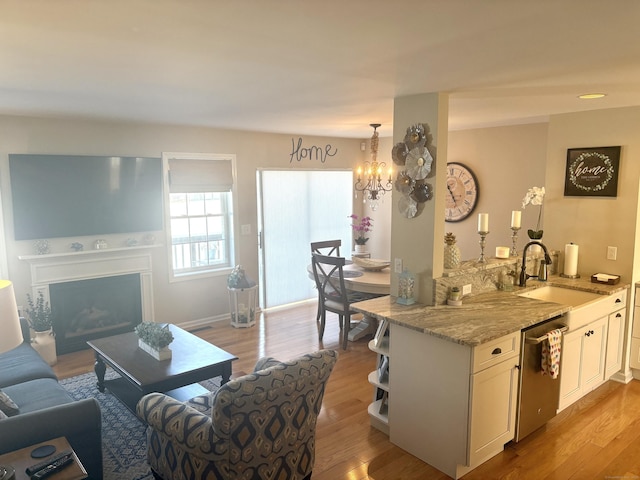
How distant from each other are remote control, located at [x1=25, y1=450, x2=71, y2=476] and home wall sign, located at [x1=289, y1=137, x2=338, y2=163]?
16.0 ft

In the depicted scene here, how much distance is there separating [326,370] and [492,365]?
1064mm

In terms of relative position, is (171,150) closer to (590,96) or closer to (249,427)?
(249,427)

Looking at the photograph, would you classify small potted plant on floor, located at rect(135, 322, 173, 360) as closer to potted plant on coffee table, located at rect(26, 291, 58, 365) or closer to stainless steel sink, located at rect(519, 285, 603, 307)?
potted plant on coffee table, located at rect(26, 291, 58, 365)

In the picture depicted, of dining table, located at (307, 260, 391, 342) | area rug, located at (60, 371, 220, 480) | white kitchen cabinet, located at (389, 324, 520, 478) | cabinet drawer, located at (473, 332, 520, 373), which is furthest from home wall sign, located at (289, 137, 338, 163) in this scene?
cabinet drawer, located at (473, 332, 520, 373)

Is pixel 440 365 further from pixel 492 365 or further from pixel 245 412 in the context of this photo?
pixel 245 412

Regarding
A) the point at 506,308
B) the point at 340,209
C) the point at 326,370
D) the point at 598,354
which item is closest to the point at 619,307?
the point at 598,354

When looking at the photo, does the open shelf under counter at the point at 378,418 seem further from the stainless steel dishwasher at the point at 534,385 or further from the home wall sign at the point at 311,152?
the home wall sign at the point at 311,152

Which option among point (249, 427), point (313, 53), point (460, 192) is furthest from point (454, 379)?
point (460, 192)

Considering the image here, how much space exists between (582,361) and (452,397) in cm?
150

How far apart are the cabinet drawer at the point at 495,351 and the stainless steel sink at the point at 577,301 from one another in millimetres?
661

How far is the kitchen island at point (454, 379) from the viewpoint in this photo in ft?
9.07

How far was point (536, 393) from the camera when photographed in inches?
125

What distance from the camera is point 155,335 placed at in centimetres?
354

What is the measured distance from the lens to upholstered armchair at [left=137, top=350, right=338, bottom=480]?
2182mm
